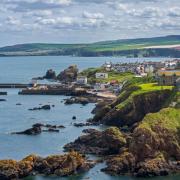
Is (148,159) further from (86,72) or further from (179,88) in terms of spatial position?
(86,72)

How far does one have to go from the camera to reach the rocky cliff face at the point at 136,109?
78750 millimetres

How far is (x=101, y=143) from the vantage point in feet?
210

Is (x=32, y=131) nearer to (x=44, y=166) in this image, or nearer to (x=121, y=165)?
(x=44, y=166)

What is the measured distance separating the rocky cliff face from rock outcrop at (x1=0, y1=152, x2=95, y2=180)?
2384 cm

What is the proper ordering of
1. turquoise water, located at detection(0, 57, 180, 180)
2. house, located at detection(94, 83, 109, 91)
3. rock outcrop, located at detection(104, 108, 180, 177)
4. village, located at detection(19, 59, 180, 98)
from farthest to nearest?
house, located at detection(94, 83, 109, 91) → village, located at detection(19, 59, 180, 98) → turquoise water, located at detection(0, 57, 180, 180) → rock outcrop, located at detection(104, 108, 180, 177)

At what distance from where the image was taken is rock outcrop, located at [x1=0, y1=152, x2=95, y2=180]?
52.2 m

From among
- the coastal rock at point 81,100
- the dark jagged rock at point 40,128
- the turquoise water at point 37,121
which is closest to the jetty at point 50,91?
the turquoise water at point 37,121

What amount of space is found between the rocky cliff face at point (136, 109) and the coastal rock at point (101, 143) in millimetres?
13023

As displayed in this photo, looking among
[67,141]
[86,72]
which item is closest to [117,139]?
[67,141]

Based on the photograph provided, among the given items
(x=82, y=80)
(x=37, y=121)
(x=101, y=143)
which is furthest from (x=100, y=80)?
(x=101, y=143)

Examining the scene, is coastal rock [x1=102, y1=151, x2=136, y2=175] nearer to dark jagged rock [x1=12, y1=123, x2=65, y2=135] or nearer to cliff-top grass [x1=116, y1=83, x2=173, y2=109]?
dark jagged rock [x1=12, y1=123, x2=65, y2=135]

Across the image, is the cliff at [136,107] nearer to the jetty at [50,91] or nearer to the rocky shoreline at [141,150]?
the rocky shoreline at [141,150]

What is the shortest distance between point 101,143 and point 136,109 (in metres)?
16.3

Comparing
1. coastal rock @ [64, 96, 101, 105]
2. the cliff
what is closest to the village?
coastal rock @ [64, 96, 101, 105]
